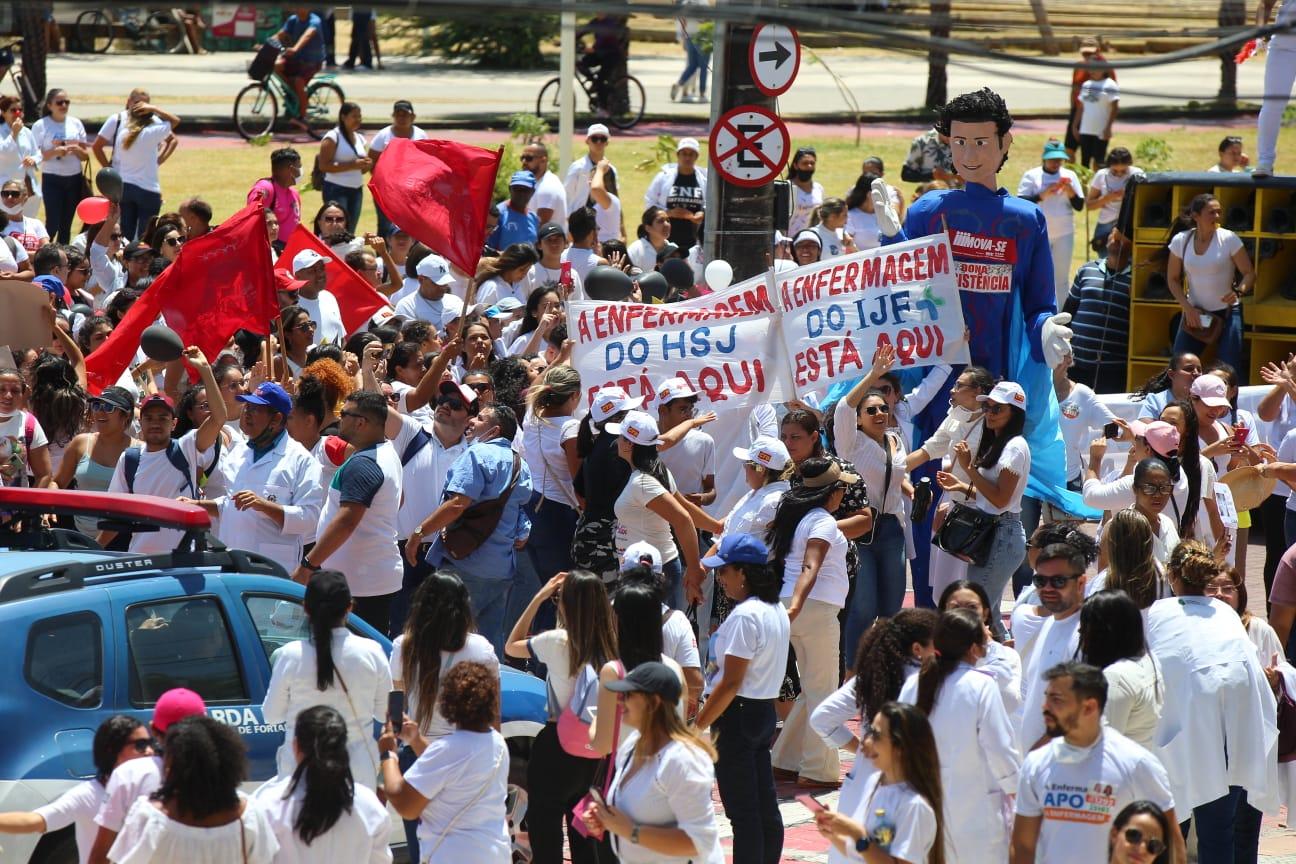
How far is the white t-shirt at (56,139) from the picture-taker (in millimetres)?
19984

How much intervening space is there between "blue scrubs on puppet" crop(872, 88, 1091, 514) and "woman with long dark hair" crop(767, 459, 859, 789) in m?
2.68

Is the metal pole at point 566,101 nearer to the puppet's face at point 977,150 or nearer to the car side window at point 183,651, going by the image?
the puppet's face at point 977,150

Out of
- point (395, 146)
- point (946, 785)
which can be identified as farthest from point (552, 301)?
point (946, 785)

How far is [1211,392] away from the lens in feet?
34.2

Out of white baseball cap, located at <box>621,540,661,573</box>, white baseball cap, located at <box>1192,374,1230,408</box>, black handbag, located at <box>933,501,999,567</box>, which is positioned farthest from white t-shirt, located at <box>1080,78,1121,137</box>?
white baseball cap, located at <box>621,540,661,573</box>

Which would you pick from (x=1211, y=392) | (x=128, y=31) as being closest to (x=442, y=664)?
(x=1211, y=392)

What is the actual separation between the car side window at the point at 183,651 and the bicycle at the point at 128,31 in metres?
27.1

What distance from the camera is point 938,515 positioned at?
1018 centimetres

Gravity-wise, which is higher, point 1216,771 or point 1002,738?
point 1002,738

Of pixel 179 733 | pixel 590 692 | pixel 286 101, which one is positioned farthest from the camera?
pixel 286 101

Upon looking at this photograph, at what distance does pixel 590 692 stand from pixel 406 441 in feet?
10.9

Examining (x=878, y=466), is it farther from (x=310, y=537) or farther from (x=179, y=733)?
(x=179, y=733)

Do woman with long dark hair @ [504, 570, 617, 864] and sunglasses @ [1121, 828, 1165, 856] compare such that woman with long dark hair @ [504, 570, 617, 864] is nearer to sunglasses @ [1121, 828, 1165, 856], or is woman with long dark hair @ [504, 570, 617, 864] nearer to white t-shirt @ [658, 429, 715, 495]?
sunglasses @ [1121, 828, 1165, 856]

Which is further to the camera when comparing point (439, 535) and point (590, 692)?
point (439, 535)
